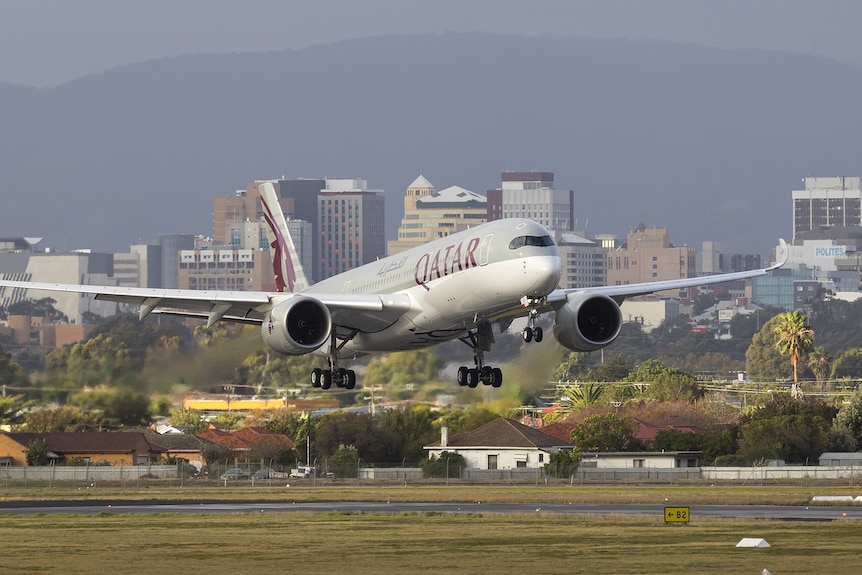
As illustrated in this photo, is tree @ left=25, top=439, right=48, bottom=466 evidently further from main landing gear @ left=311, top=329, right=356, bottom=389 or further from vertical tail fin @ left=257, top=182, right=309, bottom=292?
main landing gear @ left=311, top=329, right=356, bottom=389

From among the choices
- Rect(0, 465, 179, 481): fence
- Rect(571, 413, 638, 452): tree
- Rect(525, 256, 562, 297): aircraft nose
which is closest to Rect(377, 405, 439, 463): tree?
Rect(571, 413, 638, 452): tree

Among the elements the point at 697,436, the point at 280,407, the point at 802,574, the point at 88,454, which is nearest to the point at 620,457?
the point at 697,436

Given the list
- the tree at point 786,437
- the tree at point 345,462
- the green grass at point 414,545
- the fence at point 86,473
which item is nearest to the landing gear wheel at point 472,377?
the green grass at point 414,545

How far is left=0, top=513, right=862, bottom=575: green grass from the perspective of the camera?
169ft

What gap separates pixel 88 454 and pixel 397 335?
52.5 metres

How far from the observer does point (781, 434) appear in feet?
381

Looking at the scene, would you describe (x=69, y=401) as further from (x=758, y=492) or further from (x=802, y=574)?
(x=802, y=574)

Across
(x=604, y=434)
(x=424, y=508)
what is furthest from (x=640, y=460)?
(x=424, y=508)

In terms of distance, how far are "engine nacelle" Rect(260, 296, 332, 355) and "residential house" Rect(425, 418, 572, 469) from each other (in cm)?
4877

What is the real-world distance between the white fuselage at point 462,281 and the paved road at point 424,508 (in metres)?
11.4

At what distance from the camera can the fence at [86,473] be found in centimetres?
10438

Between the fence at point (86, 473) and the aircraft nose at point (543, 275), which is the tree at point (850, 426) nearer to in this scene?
the fence at point (86, 473)

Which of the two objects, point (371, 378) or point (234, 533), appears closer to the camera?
point (234, 533)

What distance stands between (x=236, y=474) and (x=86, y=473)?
1001cm
